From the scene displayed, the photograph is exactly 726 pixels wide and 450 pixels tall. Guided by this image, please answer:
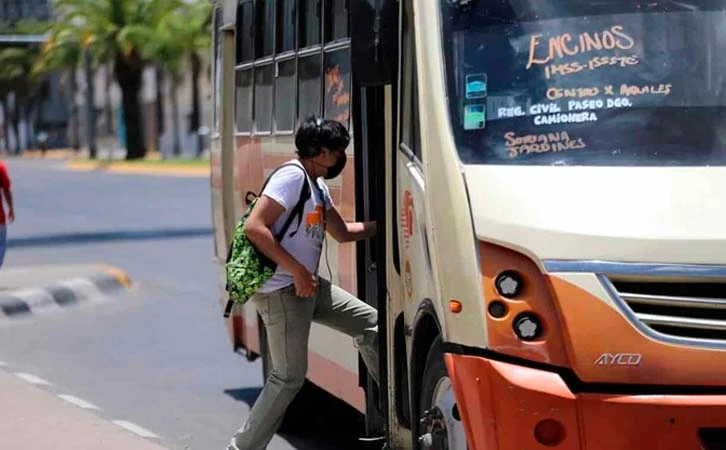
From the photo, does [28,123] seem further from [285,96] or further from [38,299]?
[285,96]

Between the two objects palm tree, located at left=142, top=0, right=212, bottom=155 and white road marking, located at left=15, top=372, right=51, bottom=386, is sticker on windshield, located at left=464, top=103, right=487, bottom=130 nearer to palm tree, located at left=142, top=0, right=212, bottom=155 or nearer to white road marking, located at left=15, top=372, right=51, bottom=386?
white road marking, located at left=15, top=372, right=51, bottom=386

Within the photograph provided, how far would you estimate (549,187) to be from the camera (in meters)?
5.57

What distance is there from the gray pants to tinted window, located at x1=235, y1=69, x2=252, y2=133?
2.82 meters

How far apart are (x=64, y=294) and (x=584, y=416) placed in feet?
39.4

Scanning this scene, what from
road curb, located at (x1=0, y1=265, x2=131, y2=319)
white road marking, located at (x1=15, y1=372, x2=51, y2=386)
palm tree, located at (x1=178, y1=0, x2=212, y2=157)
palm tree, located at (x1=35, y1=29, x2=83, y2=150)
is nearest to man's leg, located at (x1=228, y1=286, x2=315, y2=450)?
white road marking, located at (x1=15, y1=372, x2=51, y2=386)

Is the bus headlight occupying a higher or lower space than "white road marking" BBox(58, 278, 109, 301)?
higher

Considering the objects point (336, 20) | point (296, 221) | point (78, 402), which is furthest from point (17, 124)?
point (296, 221)

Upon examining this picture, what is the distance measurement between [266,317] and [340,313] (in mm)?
364

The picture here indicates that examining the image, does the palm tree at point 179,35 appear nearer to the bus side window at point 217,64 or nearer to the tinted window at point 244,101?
the bus side window at point 217,64

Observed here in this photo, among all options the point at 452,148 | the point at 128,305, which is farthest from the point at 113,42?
the point at 452,148

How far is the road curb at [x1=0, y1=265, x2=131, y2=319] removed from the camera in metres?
15.9

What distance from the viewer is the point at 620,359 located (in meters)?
5.29

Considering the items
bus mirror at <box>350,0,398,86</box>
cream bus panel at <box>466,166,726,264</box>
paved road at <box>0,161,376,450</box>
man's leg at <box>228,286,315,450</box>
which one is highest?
bus mirror at <box>350,0,398,86</box>

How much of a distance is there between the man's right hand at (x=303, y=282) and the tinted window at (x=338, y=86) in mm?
927
